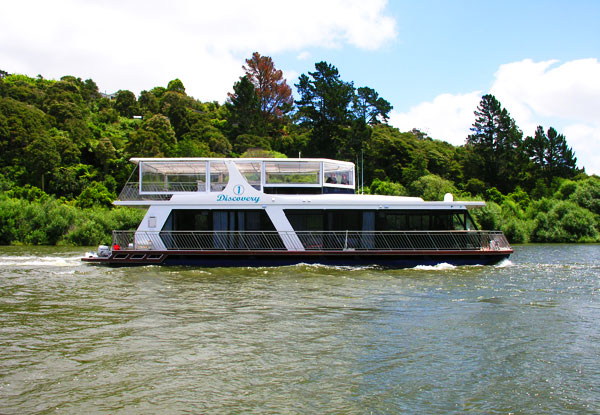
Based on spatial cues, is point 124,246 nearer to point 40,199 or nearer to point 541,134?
point 40,199

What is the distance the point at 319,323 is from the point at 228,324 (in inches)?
77.1

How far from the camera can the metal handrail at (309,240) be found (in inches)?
816

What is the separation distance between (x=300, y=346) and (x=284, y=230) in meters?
11.4

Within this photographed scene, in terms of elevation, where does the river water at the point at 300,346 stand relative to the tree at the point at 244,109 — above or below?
below

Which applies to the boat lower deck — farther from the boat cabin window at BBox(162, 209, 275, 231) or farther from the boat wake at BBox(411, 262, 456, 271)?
the boat cabin window at BBox(162, 209, 275, 231)

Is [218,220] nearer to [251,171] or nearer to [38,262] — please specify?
[251,171]

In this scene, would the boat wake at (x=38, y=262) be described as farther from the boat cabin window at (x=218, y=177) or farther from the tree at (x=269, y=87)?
the tree at (x=269, y=87)

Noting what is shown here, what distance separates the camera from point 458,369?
28.1 ft

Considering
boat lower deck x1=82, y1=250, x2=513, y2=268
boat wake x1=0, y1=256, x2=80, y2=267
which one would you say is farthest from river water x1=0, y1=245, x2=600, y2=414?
boat wake x1=0, y1=256, x2=80, y2=267

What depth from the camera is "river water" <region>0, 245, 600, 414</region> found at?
24.2ft

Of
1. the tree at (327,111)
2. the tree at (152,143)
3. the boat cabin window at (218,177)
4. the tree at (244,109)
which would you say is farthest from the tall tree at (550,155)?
the boat cabin window at (218,177)

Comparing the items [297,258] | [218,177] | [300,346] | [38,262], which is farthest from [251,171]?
[300,346]

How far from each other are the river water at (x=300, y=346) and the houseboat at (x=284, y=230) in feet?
11.2

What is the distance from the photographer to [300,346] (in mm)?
9688
